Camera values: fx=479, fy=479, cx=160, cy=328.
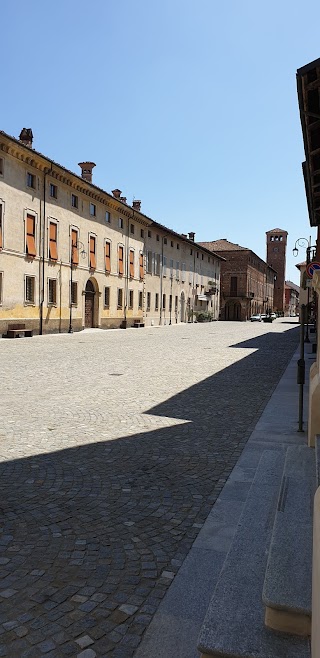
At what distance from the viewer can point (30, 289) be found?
28.7m

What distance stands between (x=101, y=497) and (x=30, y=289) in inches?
1010

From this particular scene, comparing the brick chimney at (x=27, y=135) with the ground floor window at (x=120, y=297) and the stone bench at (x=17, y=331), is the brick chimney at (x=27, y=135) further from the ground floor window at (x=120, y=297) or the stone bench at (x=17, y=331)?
the ground floor window at (x=120, y=297)

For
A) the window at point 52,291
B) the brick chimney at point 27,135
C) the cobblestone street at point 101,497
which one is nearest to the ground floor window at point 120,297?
the window at point 52,291

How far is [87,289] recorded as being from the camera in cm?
3603

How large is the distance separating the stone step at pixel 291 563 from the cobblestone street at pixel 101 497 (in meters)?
0.75

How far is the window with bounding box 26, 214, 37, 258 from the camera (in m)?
27.9

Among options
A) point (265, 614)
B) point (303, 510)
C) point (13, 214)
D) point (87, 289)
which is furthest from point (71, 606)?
point (87, 289)

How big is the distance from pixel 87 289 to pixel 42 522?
1292 inches

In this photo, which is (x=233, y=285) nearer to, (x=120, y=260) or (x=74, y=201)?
(x=120, y=260)

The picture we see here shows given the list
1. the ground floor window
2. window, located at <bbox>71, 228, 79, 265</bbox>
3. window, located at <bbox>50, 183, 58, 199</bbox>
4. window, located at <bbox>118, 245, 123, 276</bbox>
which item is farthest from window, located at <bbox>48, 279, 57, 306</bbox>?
the ground floor window

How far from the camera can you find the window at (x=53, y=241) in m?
30.2

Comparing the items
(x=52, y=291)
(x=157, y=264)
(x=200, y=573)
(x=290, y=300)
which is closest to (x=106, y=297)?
(x=52, y=291)

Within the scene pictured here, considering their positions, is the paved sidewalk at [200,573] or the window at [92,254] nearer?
the paved sidewalk at [200,573]

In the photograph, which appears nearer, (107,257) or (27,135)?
(27,135)
